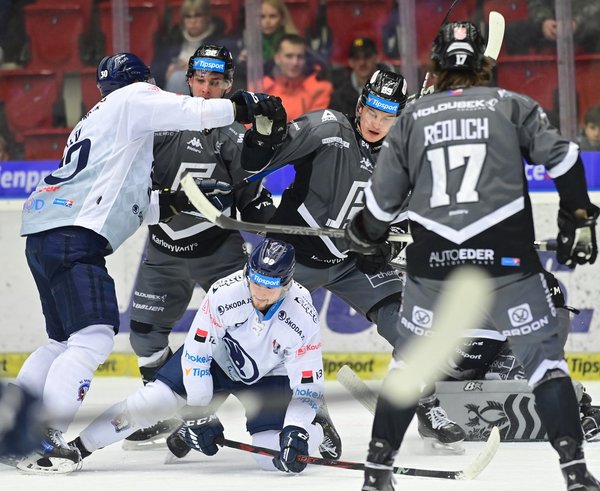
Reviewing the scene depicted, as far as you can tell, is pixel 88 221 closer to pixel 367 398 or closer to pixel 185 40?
pixel 367 398

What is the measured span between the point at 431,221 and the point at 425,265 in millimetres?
113

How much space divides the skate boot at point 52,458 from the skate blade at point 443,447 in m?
1.25

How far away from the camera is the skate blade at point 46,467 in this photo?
4.08 meters

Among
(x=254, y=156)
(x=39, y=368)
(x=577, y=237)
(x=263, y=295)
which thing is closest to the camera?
(x=577, y=237)

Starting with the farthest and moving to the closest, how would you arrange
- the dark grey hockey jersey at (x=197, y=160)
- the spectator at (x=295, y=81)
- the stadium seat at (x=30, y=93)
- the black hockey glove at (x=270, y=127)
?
the stadium seat at (x=30, y=93)
the spectator at (x=295, y=81)
the dark grey hockey jersey at (x=197, y=160)
the black hockey glove at (x=270, y=127)

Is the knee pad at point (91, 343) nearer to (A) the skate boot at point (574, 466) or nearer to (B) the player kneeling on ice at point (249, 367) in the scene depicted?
(B) the player kneeling on ice at point (249, 367)

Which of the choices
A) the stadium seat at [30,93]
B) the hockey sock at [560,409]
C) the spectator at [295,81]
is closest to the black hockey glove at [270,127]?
the hockey sock at [560,409]

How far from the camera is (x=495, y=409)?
4723mm

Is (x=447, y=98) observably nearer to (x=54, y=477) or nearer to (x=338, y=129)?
(x=338, y=129)

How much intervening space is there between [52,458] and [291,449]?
76 centimetres

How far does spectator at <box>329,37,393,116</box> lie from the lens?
681 centimetres

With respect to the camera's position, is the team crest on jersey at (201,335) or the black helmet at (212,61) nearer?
the team crest on jersey at (201,335)

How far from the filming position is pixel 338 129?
4711mm

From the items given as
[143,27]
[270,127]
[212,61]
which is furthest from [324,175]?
[143,27]
